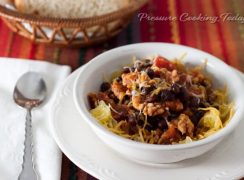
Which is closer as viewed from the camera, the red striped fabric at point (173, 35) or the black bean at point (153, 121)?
the black bean at point (153, 121)

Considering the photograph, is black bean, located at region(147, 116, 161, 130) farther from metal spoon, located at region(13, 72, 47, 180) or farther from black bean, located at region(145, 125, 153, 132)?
metal spoon, located at region(13, 72, 47, 180)

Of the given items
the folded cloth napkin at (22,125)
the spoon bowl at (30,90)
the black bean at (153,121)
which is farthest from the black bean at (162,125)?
the spoon bowl at (30,90)

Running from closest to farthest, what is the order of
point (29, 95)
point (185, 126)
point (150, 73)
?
point (185, 126), point (150, 73), point (29, 95)

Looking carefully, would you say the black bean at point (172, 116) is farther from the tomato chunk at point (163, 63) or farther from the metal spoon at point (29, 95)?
the metal spoon at point (29, 95)

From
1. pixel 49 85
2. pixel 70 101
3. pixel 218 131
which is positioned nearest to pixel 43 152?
pixel 70 101

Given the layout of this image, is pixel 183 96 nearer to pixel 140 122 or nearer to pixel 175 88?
pixel 175 88

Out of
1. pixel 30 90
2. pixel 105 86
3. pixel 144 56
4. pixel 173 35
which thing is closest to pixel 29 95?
pixel 30 90
